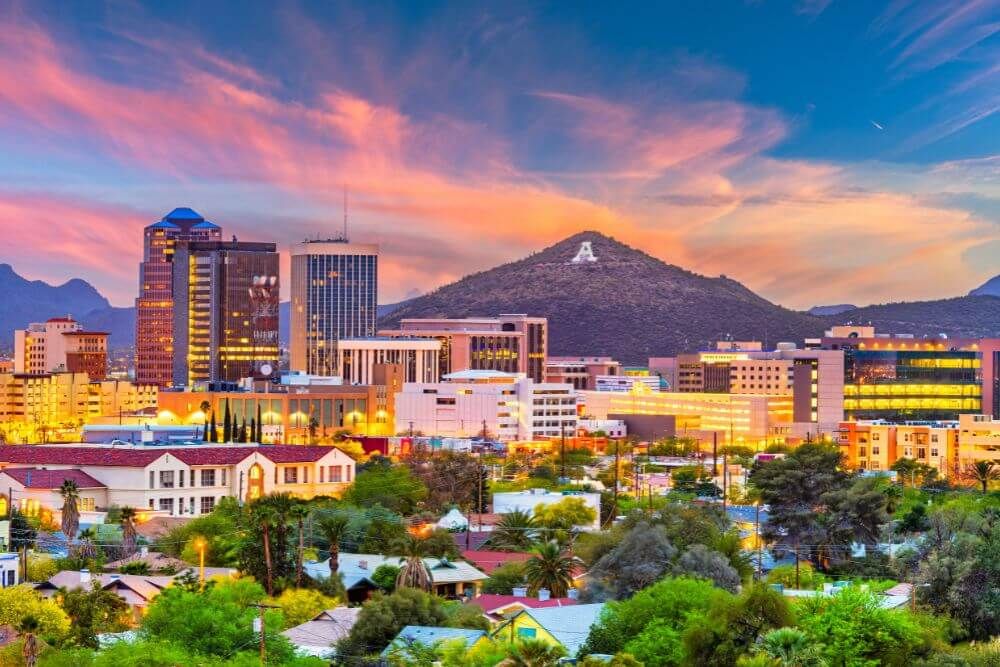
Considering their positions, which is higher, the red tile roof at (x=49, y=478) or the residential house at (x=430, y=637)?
the red tile roof at (x=49, y=478)

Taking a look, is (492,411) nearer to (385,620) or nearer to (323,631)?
(323,631)

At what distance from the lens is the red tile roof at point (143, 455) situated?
3398 inches

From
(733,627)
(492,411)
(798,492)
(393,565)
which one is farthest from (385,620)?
(492,411)

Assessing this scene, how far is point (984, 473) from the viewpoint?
102875mm

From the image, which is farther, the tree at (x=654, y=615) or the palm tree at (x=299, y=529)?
the palm tree at (x=299, y=529)

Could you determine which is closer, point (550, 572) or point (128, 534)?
point (550, 572)

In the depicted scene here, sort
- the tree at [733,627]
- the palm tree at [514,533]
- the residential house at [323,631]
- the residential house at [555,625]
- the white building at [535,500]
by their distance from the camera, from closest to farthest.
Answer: the tree at [733,627], the residential house at [555,625], the residential house at [323,631], the palm tree at [514,533], the white building at [535,500]

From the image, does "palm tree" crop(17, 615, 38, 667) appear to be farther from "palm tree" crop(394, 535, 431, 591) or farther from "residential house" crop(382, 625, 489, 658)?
"palm tree" crop(394, 535, 431, 591)

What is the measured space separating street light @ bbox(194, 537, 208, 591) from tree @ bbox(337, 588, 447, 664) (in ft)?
20.1

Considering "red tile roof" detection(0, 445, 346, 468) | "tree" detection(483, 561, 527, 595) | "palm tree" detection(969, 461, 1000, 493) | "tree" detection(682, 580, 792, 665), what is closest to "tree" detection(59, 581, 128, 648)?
"tree" detection(483, 561, 527, 595)

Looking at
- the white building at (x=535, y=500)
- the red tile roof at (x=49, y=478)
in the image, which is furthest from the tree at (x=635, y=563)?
the red tile roof at (x=49, y=478)

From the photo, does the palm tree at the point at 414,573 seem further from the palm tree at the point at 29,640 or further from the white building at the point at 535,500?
the white building at the point at 535,500

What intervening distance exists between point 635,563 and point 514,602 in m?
6.92

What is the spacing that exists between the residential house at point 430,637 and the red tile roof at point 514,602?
417 centimetres
